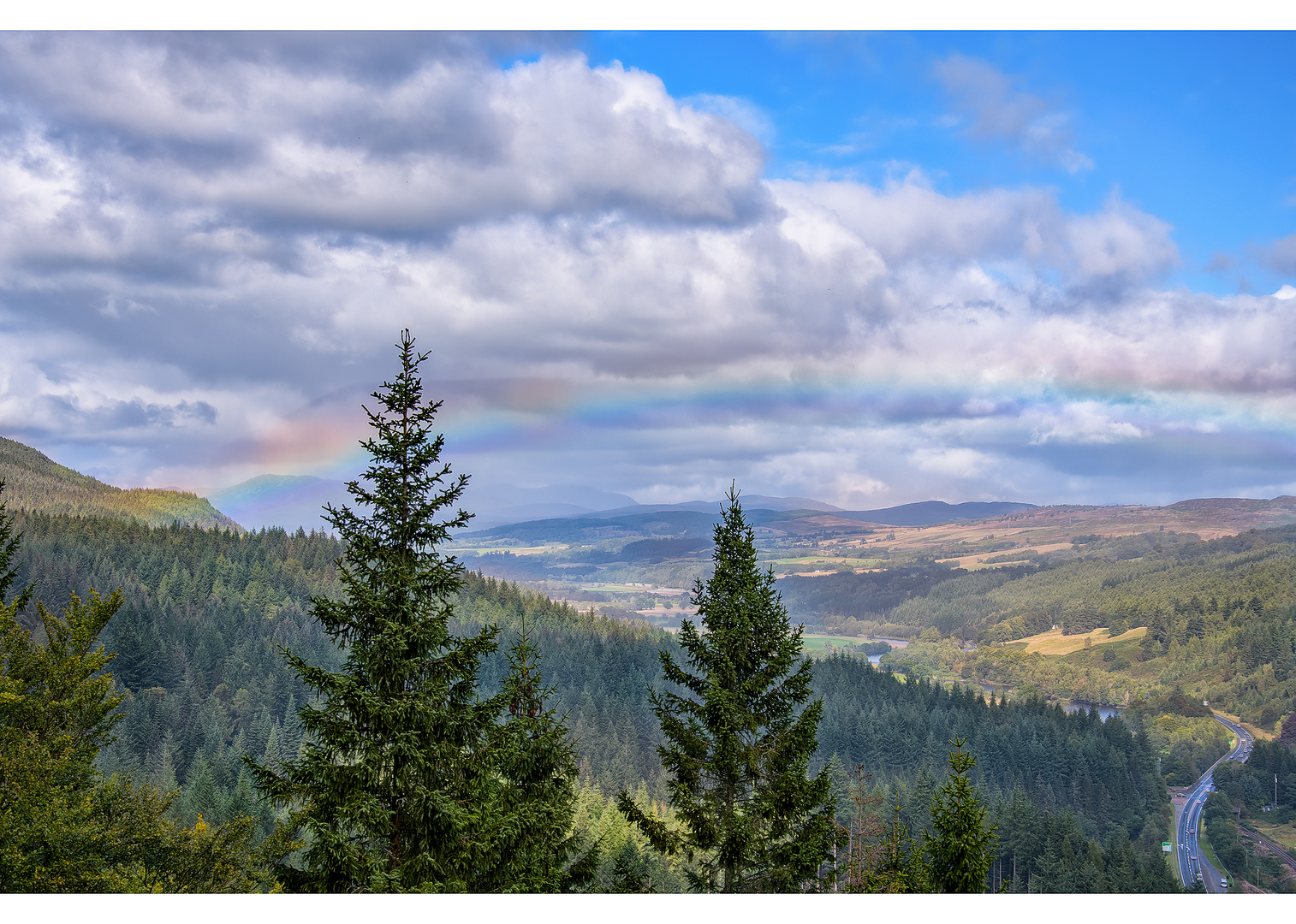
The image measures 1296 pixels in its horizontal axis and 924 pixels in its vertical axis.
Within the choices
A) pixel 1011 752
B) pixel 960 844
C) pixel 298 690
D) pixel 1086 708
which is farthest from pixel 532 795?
pixel 1086 708

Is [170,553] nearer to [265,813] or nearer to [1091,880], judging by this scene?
[265,813]

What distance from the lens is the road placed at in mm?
78375

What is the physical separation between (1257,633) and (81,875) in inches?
9296

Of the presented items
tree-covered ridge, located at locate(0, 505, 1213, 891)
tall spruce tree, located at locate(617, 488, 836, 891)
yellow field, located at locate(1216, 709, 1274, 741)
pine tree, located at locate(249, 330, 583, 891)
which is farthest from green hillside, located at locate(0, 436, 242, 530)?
yellow field, located at locate(1216, 709, 1274, 741)

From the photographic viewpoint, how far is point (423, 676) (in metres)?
10.2

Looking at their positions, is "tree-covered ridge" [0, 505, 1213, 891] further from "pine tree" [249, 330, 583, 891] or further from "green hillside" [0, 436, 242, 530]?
"pine tree" [249, 330, 583, 891]

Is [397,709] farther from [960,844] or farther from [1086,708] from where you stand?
[1086,708]

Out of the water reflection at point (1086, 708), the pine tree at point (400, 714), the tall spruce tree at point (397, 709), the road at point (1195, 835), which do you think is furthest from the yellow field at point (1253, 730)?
the tall spruce tree at point (397, 709)

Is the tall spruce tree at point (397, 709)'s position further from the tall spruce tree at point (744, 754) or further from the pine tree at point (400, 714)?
the tall spruce tree at point (744, 754)

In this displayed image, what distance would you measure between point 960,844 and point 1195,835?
108m

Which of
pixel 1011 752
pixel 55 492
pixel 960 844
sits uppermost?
pixel 55 492

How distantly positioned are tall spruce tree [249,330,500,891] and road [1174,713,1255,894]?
6966 cm

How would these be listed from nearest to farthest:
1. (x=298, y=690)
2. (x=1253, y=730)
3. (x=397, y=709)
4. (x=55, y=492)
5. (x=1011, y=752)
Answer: (x=397, y=709)
(x=298, y=690)
(x=1011, y=752)
(x=1253, y=730)
(x=55, y=492)

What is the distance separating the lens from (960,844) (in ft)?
42.4
